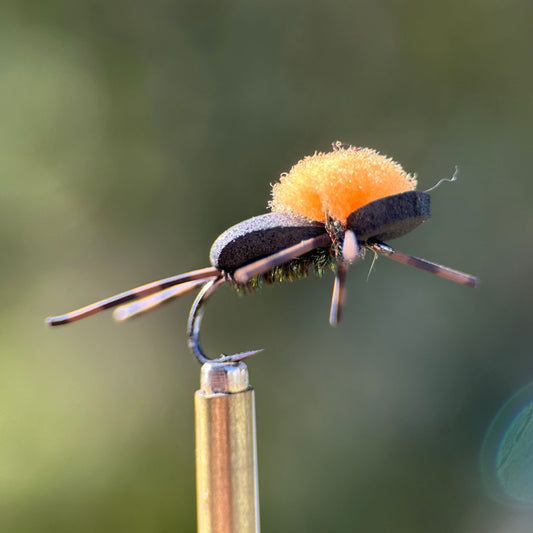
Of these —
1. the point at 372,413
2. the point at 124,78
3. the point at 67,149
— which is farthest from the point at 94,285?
the point at 372,413

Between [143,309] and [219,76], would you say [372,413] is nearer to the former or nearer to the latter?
[219,76]

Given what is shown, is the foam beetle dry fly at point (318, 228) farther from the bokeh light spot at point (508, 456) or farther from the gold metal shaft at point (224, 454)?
the bokeh light spot at point (508, 456)

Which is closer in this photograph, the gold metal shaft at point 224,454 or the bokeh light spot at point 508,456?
the gold metal shaft at point 224,454

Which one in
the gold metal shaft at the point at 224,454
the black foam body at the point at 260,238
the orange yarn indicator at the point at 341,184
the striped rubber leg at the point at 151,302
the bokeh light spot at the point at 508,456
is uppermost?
the orange yarn indicator at the point at 341,184

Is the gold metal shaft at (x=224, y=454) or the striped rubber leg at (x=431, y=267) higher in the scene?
the striped rubber leg at (x=431, y=267)

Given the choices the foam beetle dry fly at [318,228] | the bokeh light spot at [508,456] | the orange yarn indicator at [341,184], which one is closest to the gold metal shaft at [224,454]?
the foam beetle dry fly at [318,228]

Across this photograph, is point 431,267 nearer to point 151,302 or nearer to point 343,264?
point 343,264
